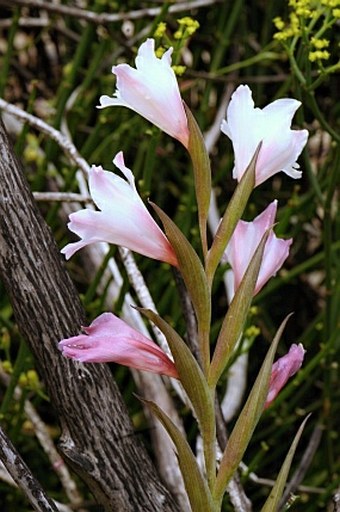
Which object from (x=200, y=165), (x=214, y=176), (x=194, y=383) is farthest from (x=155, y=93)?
(x=214, y=176)

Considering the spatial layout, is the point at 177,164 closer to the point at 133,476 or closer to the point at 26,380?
the point at 26,380

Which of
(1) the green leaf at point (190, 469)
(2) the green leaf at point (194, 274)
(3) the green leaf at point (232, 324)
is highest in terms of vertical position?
(2) the green leaf at point (194, 274)

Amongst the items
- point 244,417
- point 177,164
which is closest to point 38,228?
point 244,417

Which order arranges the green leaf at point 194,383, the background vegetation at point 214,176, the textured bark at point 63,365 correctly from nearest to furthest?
1. the green leaf at point 194,383
2. the textured bark at point 63,365
3. the background vegetation at point 214,176

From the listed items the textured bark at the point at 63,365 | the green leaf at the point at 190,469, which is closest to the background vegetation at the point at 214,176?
the textured bark at the point at 63,365

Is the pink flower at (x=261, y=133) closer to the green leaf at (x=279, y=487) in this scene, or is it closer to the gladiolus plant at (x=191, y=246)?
the gladiolus plant at (x=191, y=246)

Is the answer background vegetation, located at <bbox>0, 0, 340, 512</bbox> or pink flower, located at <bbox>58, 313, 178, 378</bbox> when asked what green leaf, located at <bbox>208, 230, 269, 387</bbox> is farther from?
background vegetation, located at <bbox>0, 0, 340, 512</bbox>
